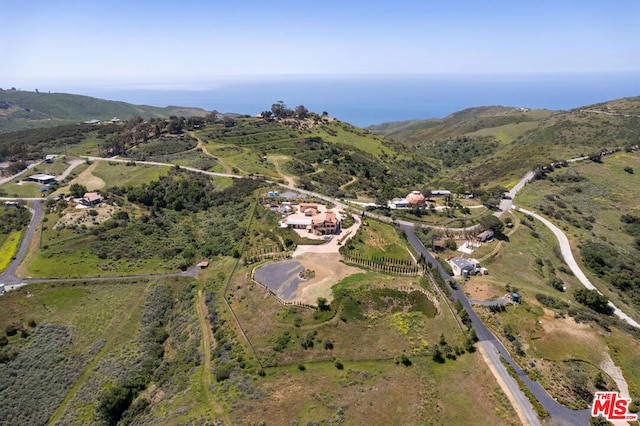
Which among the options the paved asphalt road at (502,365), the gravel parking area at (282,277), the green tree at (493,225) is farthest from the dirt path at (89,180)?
the green tree at (493,225)

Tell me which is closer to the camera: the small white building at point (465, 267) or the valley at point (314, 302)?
the valley at point (314, 302)

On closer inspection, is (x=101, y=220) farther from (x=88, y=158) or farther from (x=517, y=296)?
(x=517, y=296)

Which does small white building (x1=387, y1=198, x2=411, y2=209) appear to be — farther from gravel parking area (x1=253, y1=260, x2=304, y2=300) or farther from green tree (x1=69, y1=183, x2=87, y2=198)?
green tree (x1=69, y1=183, x2=87, y2=198)

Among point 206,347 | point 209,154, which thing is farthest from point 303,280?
point 209,154

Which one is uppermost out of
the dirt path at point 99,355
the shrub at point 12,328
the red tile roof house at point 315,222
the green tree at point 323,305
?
the red tile roof house at point 315,222

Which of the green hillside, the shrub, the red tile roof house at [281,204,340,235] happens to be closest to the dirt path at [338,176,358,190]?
the green hillside

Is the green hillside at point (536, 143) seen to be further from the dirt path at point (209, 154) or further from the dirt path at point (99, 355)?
the dirt path at point (99, 355)

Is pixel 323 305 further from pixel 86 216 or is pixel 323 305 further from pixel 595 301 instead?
pixel 86 216

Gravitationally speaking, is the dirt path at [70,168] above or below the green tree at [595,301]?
above

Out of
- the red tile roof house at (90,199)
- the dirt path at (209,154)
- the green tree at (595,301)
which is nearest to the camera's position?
the green tree at (595,301)
